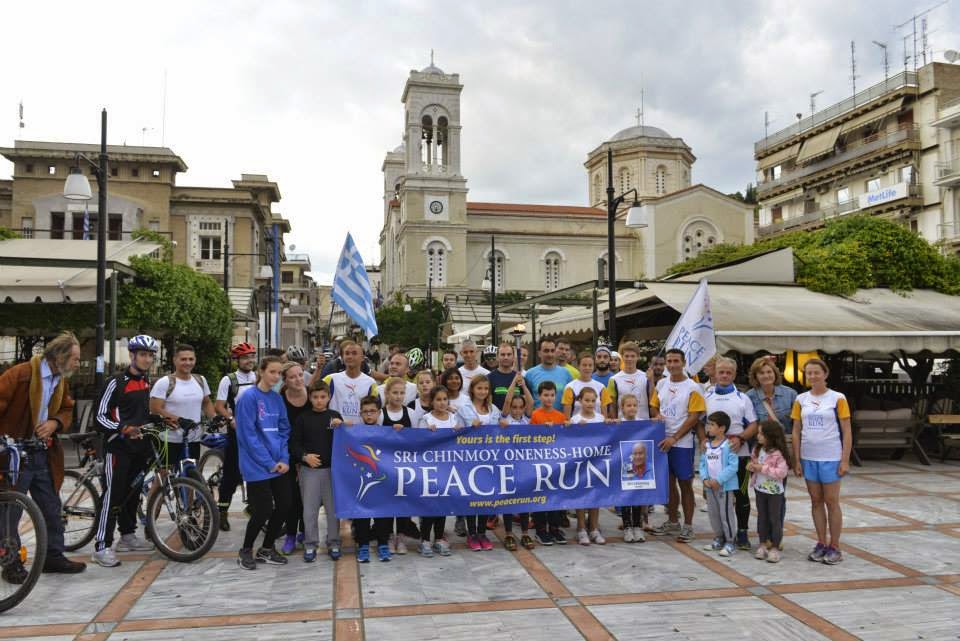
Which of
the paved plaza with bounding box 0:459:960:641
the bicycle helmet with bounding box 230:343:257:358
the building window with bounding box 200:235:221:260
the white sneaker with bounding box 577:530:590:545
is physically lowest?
the paved plaza with bounding box 0:459:960:641

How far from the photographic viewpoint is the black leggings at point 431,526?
664 centimetres

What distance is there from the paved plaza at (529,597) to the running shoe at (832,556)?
8cm

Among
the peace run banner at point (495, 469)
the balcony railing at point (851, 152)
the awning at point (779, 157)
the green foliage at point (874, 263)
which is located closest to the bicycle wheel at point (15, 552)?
the peace run banner at point (495, 469)

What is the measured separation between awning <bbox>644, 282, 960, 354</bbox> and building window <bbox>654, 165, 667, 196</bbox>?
230 feet

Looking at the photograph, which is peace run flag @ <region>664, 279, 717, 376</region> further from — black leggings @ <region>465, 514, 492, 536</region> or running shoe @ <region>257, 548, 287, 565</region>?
running shoe @ <region>257, 548, 287, 565</region>

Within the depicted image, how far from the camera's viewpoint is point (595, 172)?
88.8 m

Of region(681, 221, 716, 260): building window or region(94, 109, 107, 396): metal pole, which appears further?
region(681, 221, 716, 260): building window

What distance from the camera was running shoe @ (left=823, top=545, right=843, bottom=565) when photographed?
6.15 m

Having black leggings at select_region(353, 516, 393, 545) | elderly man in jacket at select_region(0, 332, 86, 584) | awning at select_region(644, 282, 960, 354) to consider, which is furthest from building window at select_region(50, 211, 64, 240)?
black leggings at select_region(353, 516, 393, 545)

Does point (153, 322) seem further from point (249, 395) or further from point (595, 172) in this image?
point (595, 172)

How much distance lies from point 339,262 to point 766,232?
47996 millimetres

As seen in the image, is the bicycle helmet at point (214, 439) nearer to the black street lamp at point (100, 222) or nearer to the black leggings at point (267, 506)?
the black leggings at point (267, 506)

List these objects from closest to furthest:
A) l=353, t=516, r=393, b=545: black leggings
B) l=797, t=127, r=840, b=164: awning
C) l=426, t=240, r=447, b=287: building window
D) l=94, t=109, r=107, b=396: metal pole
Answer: l=353, t=516, r=393, b=545: black leggings < l=94, t=109, r=107, b=396: metal pole < l=797, t=127, r=840, b=164: awning < l=426, t=240, r=447, b=287: building window

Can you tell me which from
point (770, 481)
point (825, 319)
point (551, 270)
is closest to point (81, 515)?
point (770, 481)
